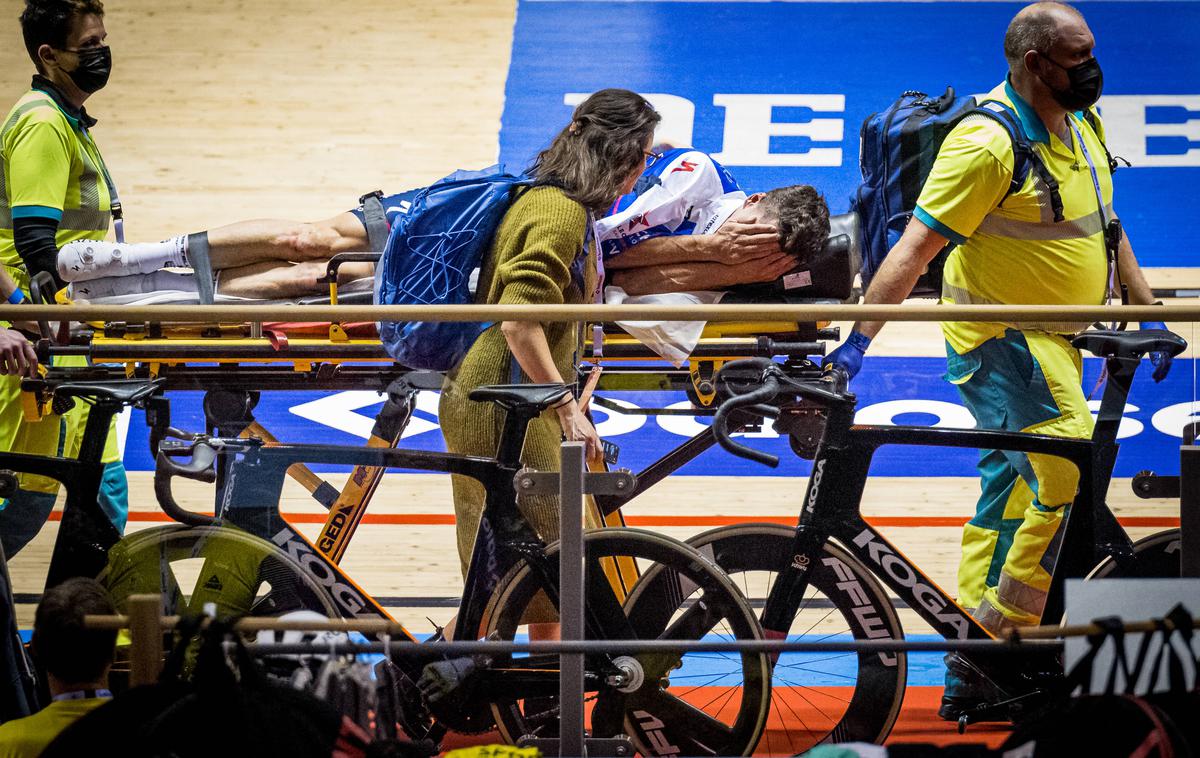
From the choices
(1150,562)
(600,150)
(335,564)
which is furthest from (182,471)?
(1150,562)

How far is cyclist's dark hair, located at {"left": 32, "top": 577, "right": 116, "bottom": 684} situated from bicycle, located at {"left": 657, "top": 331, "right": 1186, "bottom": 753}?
1.15 m

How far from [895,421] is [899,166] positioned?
145 cm

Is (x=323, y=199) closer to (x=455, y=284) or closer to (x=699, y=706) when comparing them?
(x=455, y=284)

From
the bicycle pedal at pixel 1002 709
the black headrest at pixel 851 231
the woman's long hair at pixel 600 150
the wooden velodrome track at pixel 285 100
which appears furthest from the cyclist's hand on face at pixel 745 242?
the wooden velodrome track at pixel 285 100

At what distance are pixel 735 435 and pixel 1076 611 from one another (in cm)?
73

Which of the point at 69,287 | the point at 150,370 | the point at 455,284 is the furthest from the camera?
the point at 69,287

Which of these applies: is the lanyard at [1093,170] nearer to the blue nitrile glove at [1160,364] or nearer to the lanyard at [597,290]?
the blue nitrile glove at [1160,364]

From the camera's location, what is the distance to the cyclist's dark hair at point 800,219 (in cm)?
343

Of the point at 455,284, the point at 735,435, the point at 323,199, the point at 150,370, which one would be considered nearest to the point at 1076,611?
Answer: the point at 735,435

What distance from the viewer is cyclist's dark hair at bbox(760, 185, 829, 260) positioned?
11.2ft

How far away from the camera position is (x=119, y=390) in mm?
2602

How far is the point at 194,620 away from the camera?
75.5 inches

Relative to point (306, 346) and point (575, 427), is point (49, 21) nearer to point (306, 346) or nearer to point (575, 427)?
point (306, 346)

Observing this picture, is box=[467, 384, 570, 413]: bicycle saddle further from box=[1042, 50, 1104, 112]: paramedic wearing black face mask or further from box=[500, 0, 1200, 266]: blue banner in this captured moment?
box=[500, 0, 1200, 266]: blue banner
